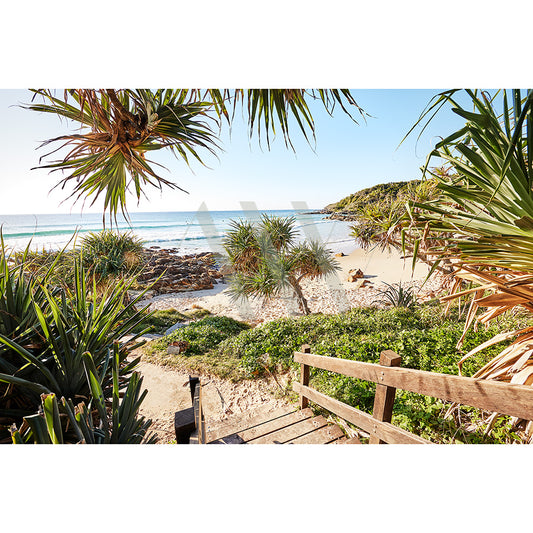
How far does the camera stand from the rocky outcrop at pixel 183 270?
555cm

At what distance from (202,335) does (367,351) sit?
7.62 ft

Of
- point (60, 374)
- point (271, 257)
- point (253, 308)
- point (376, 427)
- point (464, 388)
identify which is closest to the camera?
point (464, 388)

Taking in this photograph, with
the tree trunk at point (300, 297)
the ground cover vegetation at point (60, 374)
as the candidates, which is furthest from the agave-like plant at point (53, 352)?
the tree trunk at point (300, 297)

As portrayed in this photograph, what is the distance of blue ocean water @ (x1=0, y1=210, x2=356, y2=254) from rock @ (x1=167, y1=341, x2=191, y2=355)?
165 cm

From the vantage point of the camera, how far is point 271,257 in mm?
3887

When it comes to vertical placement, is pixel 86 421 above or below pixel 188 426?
above

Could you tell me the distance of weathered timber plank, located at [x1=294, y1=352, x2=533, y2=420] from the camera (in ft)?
1.81

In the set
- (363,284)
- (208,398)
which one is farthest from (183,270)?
(363,284)

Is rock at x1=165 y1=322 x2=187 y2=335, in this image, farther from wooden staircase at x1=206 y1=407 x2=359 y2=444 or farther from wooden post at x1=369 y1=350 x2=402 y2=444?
wooden post at x1=369 y1=350 x2=402 y2=444

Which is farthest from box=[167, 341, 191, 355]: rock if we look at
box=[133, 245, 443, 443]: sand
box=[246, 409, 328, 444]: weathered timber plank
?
box=[246, 409, 328, 444]: weathered timber plank

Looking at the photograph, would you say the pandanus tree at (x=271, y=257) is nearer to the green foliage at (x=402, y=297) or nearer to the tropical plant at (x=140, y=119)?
the green foliage at (x=402, y=297)

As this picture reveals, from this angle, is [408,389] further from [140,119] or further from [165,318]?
[165,318]

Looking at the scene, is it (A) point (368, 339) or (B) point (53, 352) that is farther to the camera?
(A) point (368, 339)
